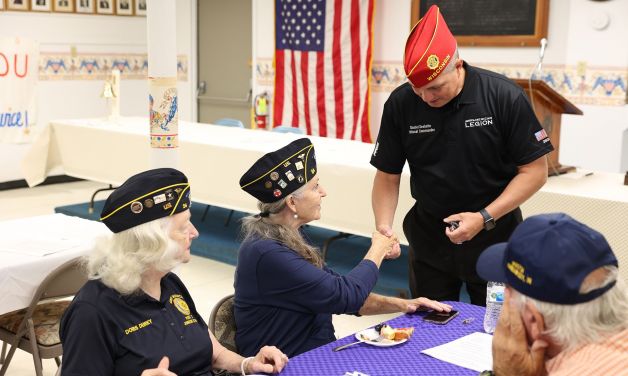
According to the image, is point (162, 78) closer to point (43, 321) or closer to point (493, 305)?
point (43, 321)

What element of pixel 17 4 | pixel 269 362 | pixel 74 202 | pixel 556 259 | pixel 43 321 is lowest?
pixel 74 202

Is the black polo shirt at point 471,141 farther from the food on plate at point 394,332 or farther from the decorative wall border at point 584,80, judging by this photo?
the decorative wall border at point 584,80

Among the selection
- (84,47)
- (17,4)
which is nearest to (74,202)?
(84,47)

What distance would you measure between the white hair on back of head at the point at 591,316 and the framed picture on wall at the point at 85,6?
877 cm

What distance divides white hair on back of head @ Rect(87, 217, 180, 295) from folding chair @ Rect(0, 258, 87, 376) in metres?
1.12

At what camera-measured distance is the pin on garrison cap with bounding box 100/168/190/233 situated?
91.7 inches

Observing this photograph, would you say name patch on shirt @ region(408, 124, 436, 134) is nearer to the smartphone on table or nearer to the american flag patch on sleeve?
the american flag patch on sleeve

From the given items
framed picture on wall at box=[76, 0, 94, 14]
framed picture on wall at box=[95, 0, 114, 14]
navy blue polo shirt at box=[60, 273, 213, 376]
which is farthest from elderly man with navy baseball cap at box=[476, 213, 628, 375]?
framed picture on wall at box=[95, 0, 114, 14]

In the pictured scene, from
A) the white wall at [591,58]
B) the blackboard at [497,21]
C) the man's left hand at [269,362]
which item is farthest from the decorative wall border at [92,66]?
the man's left hand at [269,362]

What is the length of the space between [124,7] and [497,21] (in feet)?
16.0

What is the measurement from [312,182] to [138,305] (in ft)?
2.66

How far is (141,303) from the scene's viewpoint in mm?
2354

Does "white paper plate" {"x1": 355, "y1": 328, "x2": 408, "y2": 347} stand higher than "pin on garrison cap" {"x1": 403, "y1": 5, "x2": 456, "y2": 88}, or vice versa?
A: "pin on garrison cap" {"x1": 403, "y1": 5, "x2": 456, "y2": 88}

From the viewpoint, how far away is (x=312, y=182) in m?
2.85
